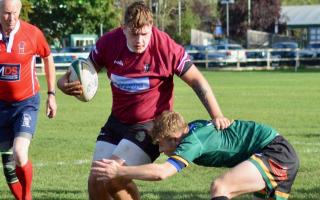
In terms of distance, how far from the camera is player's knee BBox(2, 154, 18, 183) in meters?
8.11

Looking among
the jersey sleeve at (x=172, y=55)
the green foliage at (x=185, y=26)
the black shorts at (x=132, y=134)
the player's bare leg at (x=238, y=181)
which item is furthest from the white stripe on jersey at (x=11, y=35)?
the green foliage at (x=185, y=26)

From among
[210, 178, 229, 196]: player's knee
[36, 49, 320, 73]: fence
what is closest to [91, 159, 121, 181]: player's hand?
[210, 178, 229, 196]: player's knee

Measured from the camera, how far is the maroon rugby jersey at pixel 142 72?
266 inches

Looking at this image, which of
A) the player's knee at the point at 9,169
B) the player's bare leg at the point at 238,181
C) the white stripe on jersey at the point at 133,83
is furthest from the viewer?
the player's knee at the point at 9,169

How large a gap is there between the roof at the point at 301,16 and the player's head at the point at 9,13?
7656 cm

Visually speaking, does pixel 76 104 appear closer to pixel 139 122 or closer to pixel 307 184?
pixel 307 184

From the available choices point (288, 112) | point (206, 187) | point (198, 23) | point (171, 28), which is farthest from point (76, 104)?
point (198, 23)

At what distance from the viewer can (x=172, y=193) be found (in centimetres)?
870

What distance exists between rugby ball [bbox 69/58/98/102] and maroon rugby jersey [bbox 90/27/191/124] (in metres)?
0.17

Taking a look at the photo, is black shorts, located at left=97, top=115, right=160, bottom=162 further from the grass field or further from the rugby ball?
the grass field

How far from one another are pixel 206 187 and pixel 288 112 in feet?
33.0

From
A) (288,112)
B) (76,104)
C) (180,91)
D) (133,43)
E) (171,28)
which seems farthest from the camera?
(171,28)

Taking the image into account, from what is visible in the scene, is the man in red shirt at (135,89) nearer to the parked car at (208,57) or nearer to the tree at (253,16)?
the parked car at (208,57)

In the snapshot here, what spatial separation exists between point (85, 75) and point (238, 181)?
1.81 metres
